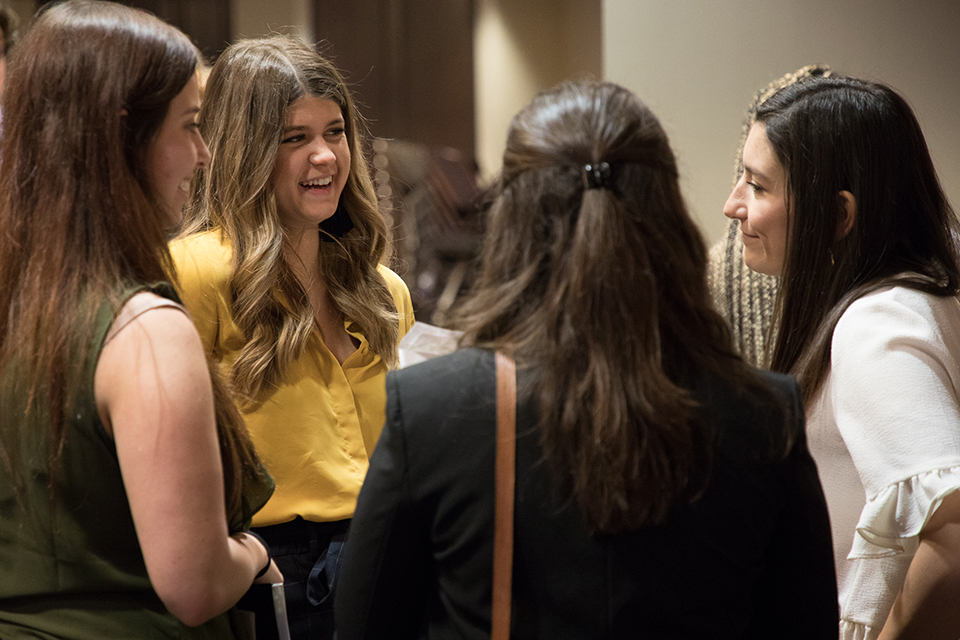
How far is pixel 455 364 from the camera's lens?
3.24ft

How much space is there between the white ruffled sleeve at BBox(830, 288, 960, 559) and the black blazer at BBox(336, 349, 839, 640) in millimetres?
392

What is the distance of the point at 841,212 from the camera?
5.48 feet

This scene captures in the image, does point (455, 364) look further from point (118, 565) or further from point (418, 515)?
point (118, 565)

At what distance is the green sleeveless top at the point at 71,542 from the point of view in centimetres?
108

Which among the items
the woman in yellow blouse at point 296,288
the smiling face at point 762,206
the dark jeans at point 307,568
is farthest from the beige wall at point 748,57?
the dark jeans at point 307,568

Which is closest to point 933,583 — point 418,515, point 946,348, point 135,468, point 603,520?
point 946,348

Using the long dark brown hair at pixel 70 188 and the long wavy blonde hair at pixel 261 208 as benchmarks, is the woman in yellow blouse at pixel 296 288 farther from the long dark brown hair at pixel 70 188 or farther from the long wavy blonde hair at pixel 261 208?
the long dark brown hair at pixel 70 188

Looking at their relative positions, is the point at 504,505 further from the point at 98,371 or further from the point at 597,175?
the point at 98,371

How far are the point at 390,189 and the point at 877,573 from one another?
202 inches

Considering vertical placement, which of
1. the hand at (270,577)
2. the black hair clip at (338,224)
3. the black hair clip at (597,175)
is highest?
the black hair clip at (597,175)

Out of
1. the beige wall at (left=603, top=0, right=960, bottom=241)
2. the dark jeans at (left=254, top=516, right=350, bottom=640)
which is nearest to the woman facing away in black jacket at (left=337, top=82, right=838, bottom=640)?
the dark jeans at (left=254, top=516, right=350, bottom=640)

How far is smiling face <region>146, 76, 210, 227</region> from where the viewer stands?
3.85 ft

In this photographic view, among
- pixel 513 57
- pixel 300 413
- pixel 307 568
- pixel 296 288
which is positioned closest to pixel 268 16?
pixel 513 57

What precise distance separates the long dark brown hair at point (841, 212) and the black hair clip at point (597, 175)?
0.77 meters
